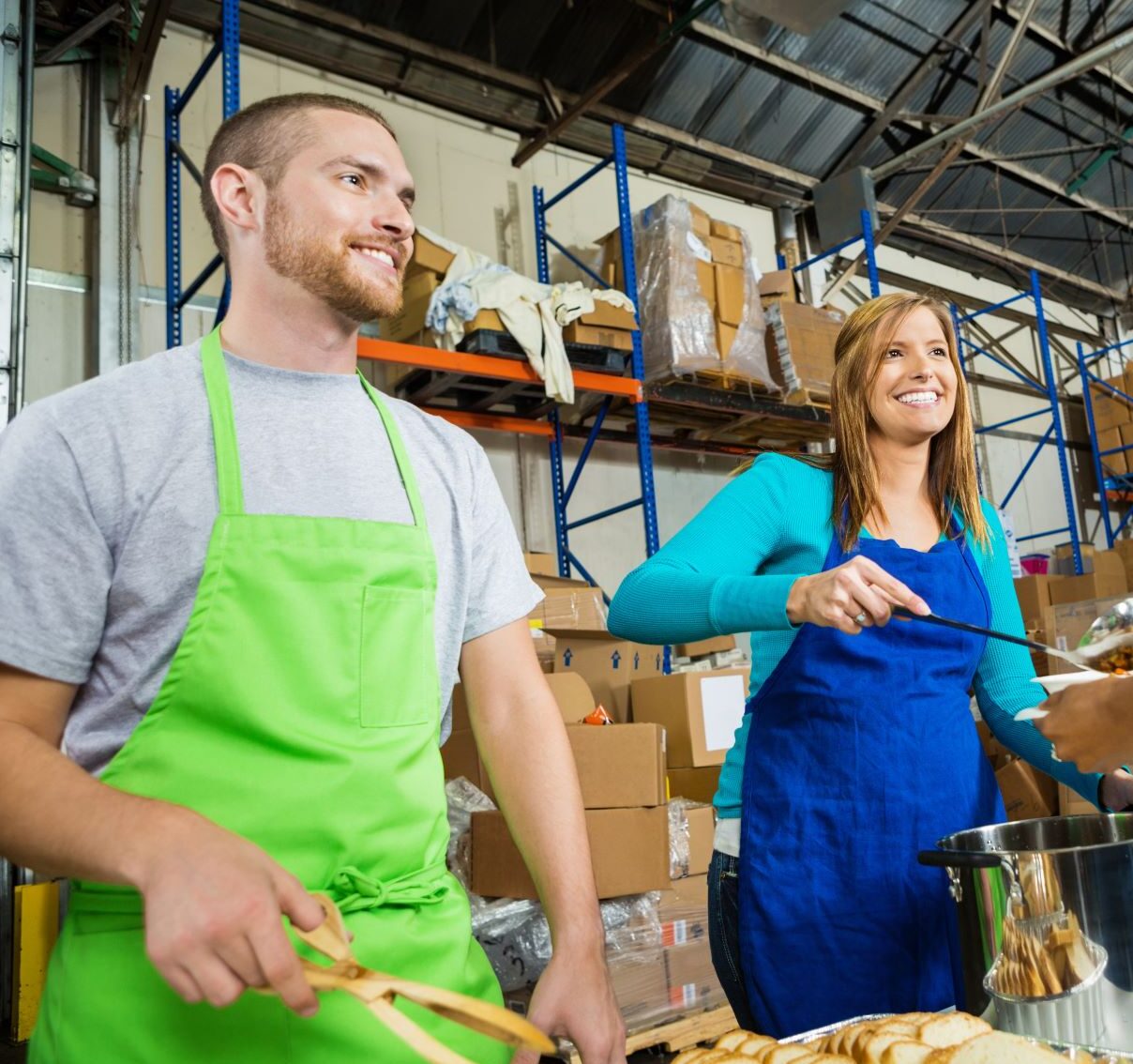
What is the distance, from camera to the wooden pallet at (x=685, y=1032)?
3109mm

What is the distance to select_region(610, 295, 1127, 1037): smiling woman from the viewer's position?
4.71 ft

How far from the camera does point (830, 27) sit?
721 centimetres

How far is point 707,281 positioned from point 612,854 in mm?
3929

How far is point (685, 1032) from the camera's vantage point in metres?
3.21

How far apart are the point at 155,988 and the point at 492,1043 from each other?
35cm

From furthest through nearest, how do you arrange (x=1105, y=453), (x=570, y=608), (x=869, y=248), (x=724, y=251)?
1. (x=1105, y=453)
2. (x=869, y=248)
3. (x=724, y=251)
4. (x=570, y=608)

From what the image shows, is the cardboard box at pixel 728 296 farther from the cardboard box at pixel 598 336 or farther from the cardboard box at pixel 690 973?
the cardboard box at pixel 690 973

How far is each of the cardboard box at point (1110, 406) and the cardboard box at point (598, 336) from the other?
21.9ft

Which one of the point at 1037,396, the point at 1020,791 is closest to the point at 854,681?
the point at 1020,791

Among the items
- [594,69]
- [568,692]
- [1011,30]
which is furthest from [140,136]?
[1011,30]

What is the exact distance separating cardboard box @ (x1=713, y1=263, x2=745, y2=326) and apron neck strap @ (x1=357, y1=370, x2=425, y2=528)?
4996 mm

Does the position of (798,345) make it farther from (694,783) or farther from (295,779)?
(295,779)

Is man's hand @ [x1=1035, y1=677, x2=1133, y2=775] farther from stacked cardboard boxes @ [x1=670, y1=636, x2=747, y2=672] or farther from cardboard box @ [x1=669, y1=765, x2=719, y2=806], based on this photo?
stacked cardboard boxes @ [x1=670, y1=636, x2=747, y2=672]

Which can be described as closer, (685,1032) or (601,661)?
(685,1032)
